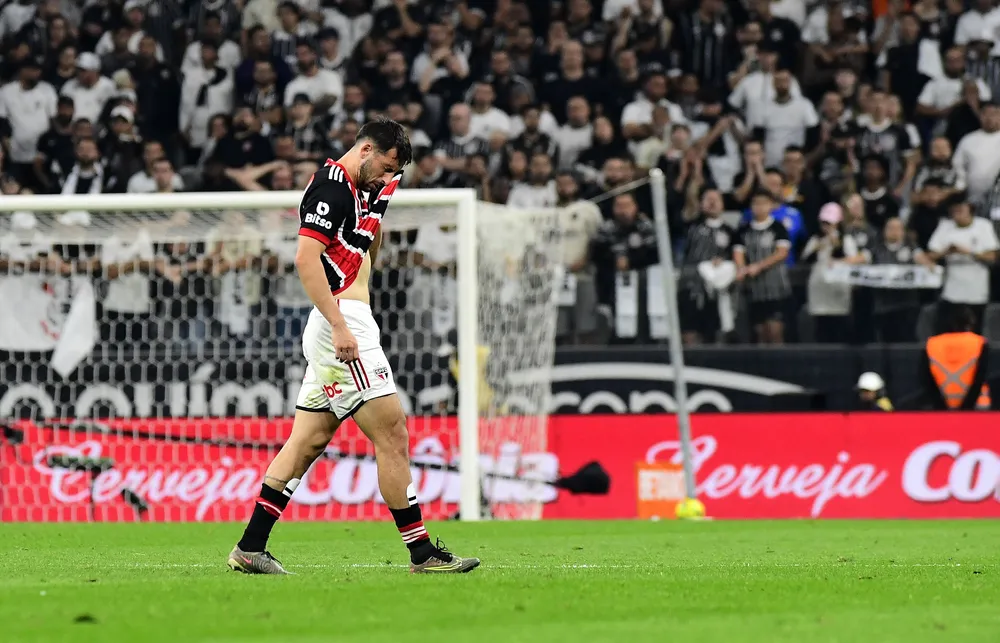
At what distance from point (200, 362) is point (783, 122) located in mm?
7656

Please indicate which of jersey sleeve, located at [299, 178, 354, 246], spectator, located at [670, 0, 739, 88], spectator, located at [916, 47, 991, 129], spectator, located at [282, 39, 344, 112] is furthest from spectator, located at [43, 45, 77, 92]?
jersey sleeve, located at [299, 178, 354, 246]

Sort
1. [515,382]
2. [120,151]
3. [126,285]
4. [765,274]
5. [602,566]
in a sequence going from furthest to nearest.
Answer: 1. [120,151]
2. [765,274]
3. [515,382]
4. [126,285]
5. [602,566]

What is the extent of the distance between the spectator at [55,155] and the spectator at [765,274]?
26.9 ft

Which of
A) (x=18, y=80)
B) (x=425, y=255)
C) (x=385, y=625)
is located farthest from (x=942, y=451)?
(x=18, y=80)

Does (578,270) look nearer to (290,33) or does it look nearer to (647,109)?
(647,109)

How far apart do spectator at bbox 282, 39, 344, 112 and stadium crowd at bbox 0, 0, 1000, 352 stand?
0.09 ft

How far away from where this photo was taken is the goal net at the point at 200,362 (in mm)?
14906

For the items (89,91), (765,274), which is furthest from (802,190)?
(89,91)

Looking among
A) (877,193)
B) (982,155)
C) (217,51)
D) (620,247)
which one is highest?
(217,51)

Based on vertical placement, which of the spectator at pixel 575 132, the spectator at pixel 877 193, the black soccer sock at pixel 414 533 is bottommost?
the black soccer sock at pixel 414 533

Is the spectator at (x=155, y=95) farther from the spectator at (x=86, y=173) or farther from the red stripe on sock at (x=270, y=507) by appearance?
the red stripe on sock at (x=270, y=507)

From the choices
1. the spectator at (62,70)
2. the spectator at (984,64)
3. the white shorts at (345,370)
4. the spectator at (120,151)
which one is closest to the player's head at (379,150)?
the white shorts at (345,370)

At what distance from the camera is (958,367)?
15430mm

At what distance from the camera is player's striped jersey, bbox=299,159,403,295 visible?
24.4 ft
